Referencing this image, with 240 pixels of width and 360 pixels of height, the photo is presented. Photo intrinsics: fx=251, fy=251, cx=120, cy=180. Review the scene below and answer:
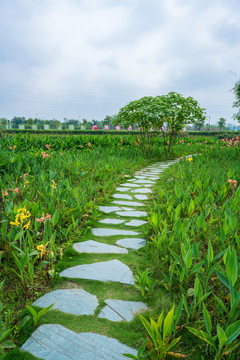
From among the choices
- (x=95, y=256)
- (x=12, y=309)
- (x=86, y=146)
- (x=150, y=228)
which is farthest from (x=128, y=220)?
(x=86, y=146)

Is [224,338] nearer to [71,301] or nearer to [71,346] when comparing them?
[71,346]

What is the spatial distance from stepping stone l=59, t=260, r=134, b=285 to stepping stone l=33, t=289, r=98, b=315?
19cm

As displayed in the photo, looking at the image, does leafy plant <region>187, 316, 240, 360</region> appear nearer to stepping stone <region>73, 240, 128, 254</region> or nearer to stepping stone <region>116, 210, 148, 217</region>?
stepping stone <region>73, 240, 128, 254</region>

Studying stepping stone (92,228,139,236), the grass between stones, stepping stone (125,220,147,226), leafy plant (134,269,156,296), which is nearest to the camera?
the grass between stones

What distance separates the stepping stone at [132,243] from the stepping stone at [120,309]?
2.65 ft

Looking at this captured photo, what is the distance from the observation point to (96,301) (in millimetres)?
1690

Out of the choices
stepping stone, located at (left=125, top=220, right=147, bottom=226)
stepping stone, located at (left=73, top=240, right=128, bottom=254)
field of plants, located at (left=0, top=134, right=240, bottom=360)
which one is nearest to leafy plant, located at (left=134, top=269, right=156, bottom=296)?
field of plants, located at (left=0, top=134, right=240, bottom=360)

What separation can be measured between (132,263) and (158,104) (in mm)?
6473

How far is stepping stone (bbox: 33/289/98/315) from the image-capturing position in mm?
1609

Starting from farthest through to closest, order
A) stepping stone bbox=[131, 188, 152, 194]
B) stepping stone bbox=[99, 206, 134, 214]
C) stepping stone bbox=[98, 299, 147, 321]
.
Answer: stepping stone bbox=[131, 188, 152, 194] < stepping stone bbox=[99, 206, 134, 214] < stepping stone bbox=[98, 299, 147, 321]

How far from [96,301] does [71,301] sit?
0.17 metres

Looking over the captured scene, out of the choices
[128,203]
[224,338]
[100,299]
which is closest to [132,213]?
[128,203]

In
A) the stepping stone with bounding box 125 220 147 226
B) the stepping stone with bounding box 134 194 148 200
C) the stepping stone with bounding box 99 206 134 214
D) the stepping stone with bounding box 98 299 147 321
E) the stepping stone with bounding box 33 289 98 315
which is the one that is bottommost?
the stepping stone with bounding box 98 299 147 321

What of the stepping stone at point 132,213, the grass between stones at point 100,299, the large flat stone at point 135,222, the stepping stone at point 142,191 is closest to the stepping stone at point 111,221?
the large flat stone at point 135,222
